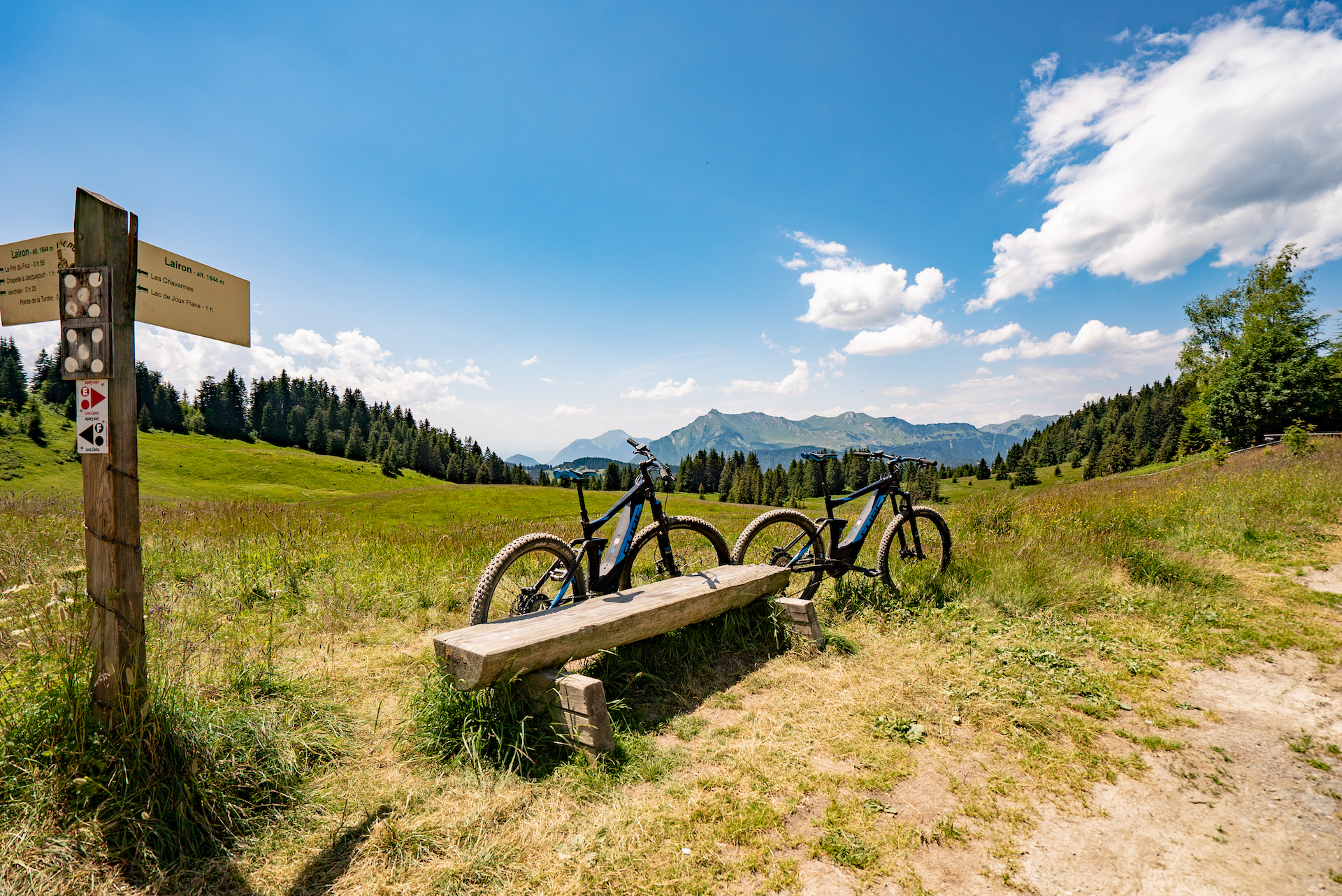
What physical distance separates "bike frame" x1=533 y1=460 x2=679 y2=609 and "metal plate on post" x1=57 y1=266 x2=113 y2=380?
10.4 feet

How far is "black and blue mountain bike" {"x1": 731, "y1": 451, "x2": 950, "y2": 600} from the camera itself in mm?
6398

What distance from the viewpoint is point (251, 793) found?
2891 mm

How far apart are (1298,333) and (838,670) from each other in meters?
58.0

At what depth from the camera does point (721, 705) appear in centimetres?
423

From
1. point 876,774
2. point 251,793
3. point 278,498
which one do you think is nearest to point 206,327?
point 251,793

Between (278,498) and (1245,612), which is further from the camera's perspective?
(278,498)

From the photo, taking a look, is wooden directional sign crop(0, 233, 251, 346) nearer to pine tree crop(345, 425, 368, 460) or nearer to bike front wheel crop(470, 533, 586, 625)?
bike front wheel crop(470, 533, 586, 625)

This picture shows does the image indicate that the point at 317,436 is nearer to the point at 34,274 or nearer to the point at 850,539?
the point at 34,274

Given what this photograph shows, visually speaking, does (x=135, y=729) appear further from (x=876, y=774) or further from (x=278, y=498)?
(x=278, y=498)

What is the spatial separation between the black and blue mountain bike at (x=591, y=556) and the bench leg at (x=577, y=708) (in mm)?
1146

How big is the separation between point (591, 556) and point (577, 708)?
183 centimetres

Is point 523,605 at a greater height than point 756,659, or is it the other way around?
point 523,605

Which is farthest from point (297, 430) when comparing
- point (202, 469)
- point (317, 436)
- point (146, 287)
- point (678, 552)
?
point (146, 287)

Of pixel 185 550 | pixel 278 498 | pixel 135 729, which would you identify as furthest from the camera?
pixel 278 498
